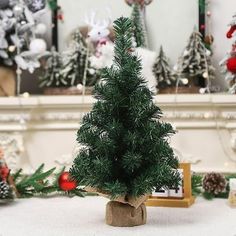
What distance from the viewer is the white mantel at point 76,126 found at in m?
1.78

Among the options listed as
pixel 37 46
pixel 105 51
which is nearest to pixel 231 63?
pixel 105 51

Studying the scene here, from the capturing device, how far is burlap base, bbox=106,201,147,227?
118cm

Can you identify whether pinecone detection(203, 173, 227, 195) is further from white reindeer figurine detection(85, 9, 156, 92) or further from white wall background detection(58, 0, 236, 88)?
white wall background detection(58, 0, 236, 88)

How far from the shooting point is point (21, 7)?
1.85 metres

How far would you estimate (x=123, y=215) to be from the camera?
3.88 feet

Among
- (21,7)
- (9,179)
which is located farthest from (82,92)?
(9,179)

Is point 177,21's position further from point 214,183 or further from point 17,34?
point 214,183

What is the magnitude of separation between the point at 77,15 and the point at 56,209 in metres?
0.83

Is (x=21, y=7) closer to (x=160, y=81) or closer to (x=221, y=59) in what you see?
(x=160, y=81)

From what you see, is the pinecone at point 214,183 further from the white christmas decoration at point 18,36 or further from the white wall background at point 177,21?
the white christmas decoration at point 18,36

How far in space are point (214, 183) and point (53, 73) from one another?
0.72 meters

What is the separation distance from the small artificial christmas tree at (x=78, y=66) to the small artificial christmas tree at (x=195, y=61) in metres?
0.29

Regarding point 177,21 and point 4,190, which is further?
point 177,21

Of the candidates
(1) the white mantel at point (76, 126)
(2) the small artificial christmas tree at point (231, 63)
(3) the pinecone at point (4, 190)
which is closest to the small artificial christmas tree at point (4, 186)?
(3) the pinecone at point (4, 190)
